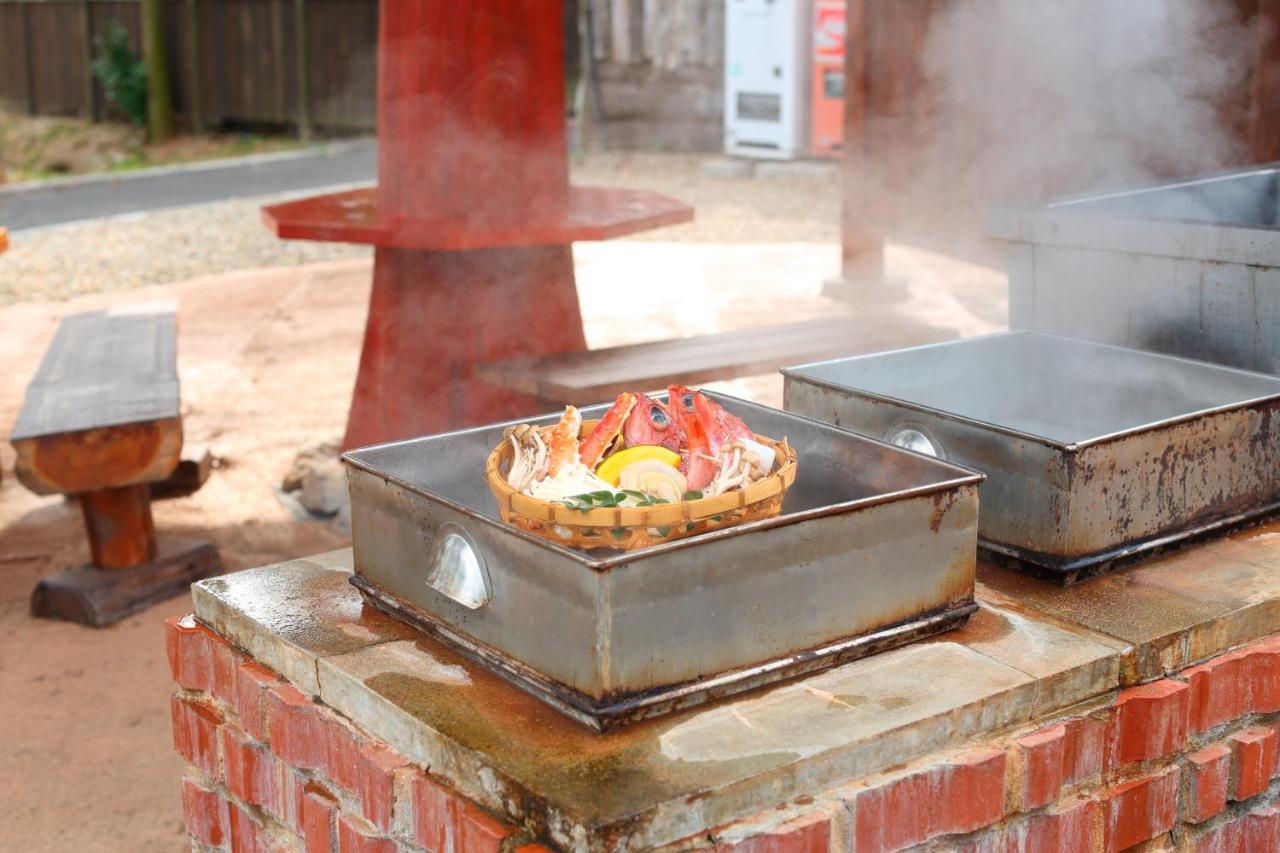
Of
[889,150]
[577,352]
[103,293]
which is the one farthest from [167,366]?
[103,293]

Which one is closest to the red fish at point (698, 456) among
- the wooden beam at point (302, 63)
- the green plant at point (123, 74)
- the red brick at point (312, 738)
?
the red brick at point (312, 738)

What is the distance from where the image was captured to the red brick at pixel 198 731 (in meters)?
2.15

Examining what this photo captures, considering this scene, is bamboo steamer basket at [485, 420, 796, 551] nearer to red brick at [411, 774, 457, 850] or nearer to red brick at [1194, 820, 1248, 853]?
red brick at [411, 774, 457, 850]

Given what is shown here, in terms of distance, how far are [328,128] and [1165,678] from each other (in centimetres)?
1674

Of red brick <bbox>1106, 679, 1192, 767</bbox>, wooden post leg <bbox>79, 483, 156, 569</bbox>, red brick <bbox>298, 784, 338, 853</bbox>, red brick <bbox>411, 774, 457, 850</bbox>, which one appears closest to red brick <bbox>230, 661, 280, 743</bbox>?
red brick <bbox>298, 784, 338, 853</bbox>

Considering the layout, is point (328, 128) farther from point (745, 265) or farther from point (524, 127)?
point (524, 127)

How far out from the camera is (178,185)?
1421 centimetres

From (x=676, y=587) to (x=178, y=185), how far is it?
13.6m

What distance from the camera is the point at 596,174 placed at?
44.2 feet

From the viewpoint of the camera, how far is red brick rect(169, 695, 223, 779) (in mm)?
2146

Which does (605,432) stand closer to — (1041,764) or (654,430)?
(654,430)

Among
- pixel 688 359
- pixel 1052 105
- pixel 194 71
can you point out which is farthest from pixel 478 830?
pixel 194 71

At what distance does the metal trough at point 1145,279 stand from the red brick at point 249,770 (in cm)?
171

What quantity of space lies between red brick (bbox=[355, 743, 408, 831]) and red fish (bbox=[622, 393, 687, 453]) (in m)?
0.52
